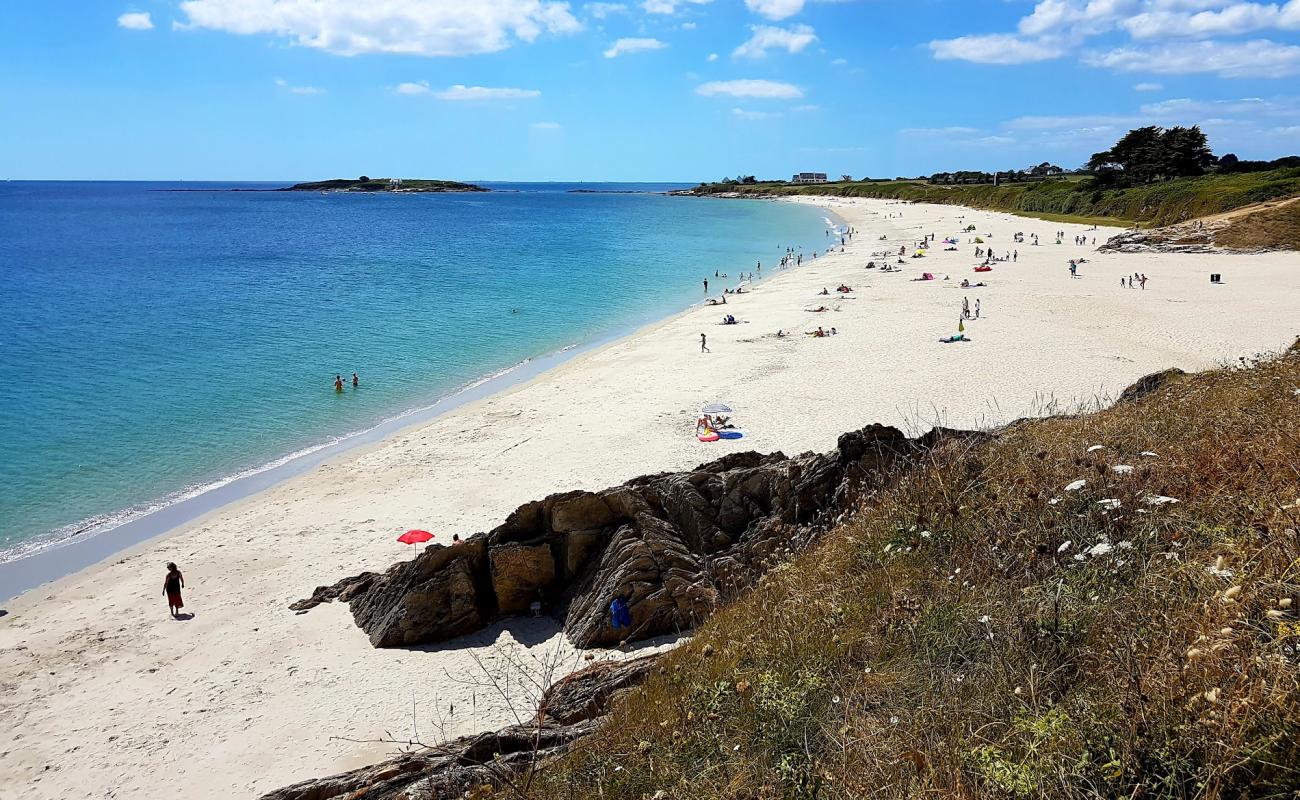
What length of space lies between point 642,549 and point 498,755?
514 centimetres

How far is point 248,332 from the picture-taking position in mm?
42562

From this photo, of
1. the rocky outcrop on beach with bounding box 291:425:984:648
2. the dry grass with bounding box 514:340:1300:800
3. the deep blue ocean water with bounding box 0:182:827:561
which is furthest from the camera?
the deep blue ocean water with bounding box 0:182:827:561

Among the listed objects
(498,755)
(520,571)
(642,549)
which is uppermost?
(498,755)

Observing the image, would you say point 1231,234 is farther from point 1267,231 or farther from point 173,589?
point 173,589

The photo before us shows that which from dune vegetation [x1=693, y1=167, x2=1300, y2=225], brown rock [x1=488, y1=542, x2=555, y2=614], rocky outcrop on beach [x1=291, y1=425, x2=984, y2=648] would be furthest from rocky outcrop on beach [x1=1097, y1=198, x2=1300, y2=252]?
brown rock [x1=488, y1=542, x2=555, y2=614]

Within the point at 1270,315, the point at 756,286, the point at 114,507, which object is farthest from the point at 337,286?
the point at 1270,315

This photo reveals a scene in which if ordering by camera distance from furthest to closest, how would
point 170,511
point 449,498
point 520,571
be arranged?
point 170,511, point 449,498, point 520,571

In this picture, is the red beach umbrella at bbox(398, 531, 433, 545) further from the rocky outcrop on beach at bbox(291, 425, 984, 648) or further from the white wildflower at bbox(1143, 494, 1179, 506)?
the white wildflower at bbox(1143, 494, 1179, 506)

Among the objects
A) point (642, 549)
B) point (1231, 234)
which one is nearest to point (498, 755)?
point (642, 549)

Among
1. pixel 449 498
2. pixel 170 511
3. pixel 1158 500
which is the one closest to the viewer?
pixel 1158 500

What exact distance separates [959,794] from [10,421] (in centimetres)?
3226

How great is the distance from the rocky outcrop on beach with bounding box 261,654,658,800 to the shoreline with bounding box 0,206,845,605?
13.3m

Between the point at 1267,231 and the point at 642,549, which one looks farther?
the point at 1267,231

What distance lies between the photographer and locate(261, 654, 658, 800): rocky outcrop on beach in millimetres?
6031
